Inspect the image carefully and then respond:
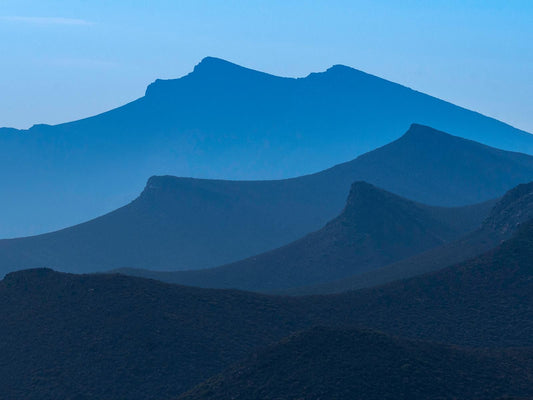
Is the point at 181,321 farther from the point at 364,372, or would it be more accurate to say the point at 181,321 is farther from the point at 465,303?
the point at 465,303

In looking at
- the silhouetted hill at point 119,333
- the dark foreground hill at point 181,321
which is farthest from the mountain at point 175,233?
the dark foreground hill at point 181,321

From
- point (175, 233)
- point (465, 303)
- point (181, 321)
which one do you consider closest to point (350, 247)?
point (465, 303)

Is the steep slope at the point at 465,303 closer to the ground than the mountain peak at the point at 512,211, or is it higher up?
closer to the ground

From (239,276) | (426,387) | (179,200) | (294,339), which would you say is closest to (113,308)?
(294,339)

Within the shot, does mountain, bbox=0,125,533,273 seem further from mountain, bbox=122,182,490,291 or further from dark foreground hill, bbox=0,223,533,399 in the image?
dark foreground hill, bbox=0,223,533,399

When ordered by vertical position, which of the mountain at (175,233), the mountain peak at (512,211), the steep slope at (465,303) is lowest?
the steep slope at (465,303)

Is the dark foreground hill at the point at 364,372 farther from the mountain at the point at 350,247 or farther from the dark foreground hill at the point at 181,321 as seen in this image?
the mountain at the point at 350,247
